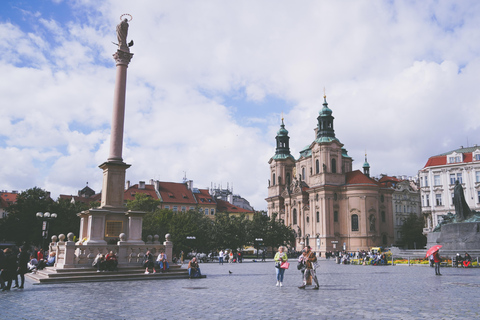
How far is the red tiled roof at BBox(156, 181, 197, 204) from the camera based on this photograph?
9556 centimetres

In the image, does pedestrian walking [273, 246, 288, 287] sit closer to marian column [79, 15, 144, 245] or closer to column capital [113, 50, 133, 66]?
marian column [79, 15, 144, 245]

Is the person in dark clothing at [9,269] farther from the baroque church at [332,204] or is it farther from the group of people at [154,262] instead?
the baroque church at [332,204]

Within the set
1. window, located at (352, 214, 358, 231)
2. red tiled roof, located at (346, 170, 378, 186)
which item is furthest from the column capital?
red tiled roof, located at (346, 170, 378, 186)

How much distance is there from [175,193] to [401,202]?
51.8 m

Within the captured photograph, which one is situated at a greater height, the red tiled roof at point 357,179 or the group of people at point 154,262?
the red tiled roof at point 357,179

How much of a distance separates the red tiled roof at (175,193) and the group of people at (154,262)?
72484 mm

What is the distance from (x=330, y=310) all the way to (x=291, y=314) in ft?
4.06

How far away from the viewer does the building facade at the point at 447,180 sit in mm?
70438

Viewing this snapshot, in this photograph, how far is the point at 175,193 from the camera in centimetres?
9800

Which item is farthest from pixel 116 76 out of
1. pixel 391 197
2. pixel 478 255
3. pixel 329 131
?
pixel 391 197

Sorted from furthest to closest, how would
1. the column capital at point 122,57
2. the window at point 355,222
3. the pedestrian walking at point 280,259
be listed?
the window at point 355,222, the column capital at point 122,57, the pedestrian walking at point 280,259

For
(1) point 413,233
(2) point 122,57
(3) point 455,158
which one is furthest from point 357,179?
(2) point 122,57

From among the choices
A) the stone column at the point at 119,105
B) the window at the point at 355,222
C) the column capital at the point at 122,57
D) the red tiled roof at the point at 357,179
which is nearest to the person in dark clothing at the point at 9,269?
the stone column at the point at 119,105

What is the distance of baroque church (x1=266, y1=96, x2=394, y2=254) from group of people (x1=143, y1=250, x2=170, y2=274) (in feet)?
183
